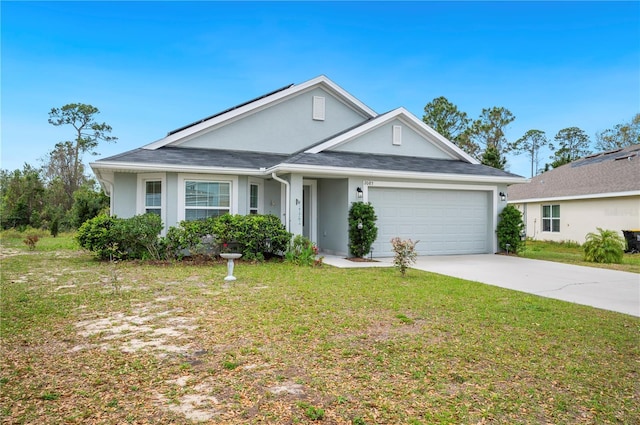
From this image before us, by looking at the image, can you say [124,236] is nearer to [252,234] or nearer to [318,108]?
[252,234]

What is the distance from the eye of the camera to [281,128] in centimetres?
1505

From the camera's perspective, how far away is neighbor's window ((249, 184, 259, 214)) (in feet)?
42.6

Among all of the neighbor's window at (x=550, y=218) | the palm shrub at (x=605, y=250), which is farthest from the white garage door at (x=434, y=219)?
the neighbor's window at (x=550, y=218)

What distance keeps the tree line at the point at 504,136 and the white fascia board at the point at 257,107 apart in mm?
18764

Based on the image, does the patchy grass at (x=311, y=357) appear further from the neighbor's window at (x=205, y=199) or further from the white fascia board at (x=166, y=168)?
the neighbor's window at (x=205, y=199)

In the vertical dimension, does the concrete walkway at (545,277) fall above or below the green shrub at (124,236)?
below

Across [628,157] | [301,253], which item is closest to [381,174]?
[301,253]

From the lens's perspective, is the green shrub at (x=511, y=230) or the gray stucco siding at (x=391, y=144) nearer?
the green shrub at (x=511, y=230)

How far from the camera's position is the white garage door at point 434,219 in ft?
42.2

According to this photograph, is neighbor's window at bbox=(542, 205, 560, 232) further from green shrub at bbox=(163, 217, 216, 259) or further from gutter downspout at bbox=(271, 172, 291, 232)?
green shrub at bbox=(163, 217, 216, 259)

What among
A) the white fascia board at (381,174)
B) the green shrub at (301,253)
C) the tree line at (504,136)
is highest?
the tree line at (504,136)

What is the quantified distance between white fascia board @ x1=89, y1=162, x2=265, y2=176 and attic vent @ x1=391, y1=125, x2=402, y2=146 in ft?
17.7

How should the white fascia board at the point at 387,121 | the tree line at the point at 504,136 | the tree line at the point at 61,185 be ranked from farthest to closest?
1. the tree line at the point at 504,136
2. the tree line at the point at 61,185
3. the white fascia board at the point at 387,121

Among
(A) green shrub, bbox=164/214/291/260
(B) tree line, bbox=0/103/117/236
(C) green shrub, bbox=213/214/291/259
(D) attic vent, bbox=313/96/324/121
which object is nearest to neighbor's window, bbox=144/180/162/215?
(A) green shrub, bbox=164/214/291/260
